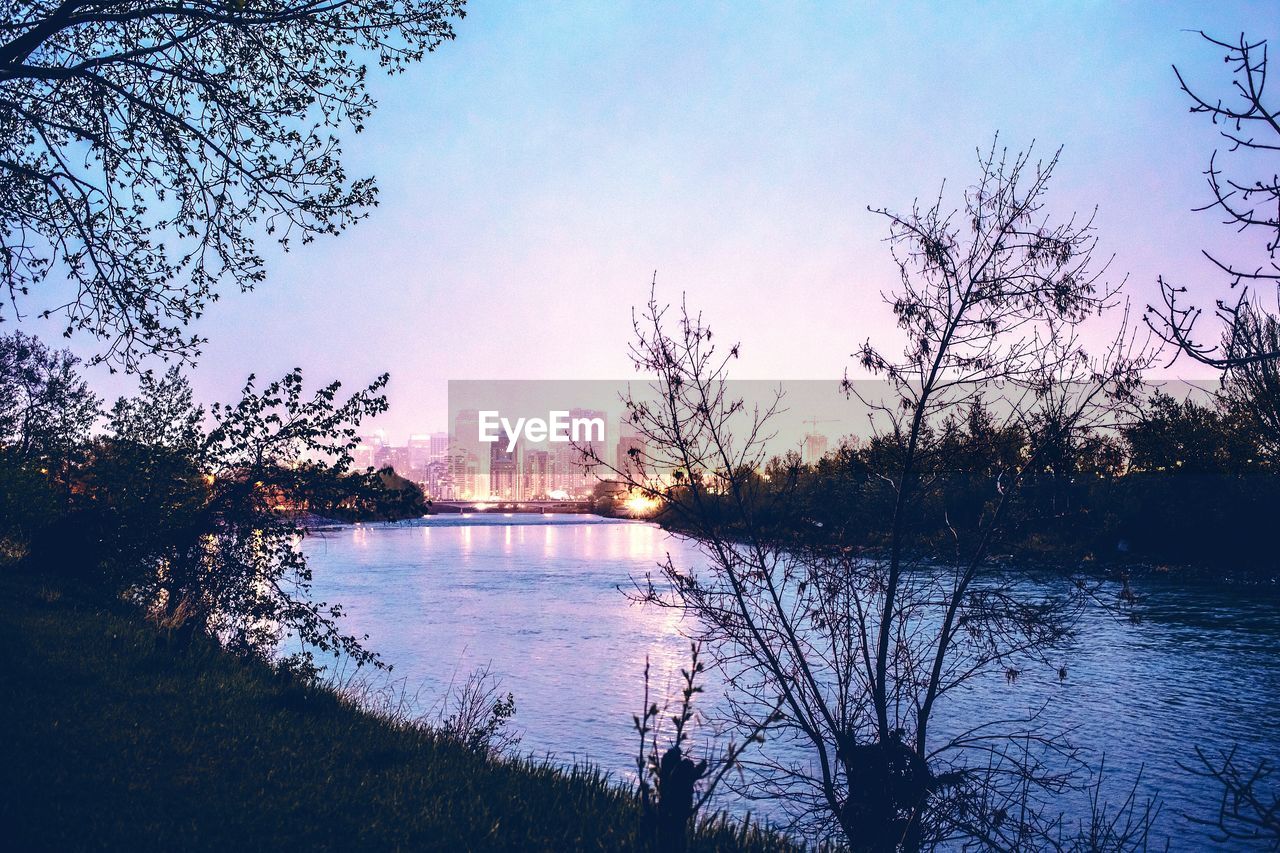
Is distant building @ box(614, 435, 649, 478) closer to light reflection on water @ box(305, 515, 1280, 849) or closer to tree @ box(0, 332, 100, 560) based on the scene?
light reflection on water @ box(305, 515, 1280, 849)

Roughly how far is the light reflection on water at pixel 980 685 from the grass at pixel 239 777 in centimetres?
495

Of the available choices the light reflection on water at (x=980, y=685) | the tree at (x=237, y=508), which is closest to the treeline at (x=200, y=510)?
the tree at (x=237, y=508)

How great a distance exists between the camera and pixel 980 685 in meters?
21.3

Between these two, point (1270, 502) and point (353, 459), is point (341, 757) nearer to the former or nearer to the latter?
point (353, 459)

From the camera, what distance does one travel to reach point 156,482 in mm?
17078

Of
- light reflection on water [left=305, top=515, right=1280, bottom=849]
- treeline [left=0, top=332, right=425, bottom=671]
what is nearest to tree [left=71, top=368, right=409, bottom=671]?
treeline [left=0, top=332, right=425, bottom=671]

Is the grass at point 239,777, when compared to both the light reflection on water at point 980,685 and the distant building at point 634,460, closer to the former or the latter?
the distant building at point 634,460

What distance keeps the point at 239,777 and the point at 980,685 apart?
18488 millimetres

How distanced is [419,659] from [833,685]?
11353 millimetres

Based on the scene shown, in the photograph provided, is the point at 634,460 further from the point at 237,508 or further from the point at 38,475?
the point at 38,475

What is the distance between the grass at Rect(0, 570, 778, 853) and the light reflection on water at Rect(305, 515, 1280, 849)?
4.95 m

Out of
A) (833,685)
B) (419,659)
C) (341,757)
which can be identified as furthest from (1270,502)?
(341,757)

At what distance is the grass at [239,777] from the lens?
643 cm

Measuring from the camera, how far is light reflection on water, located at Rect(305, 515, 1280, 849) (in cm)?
1653
